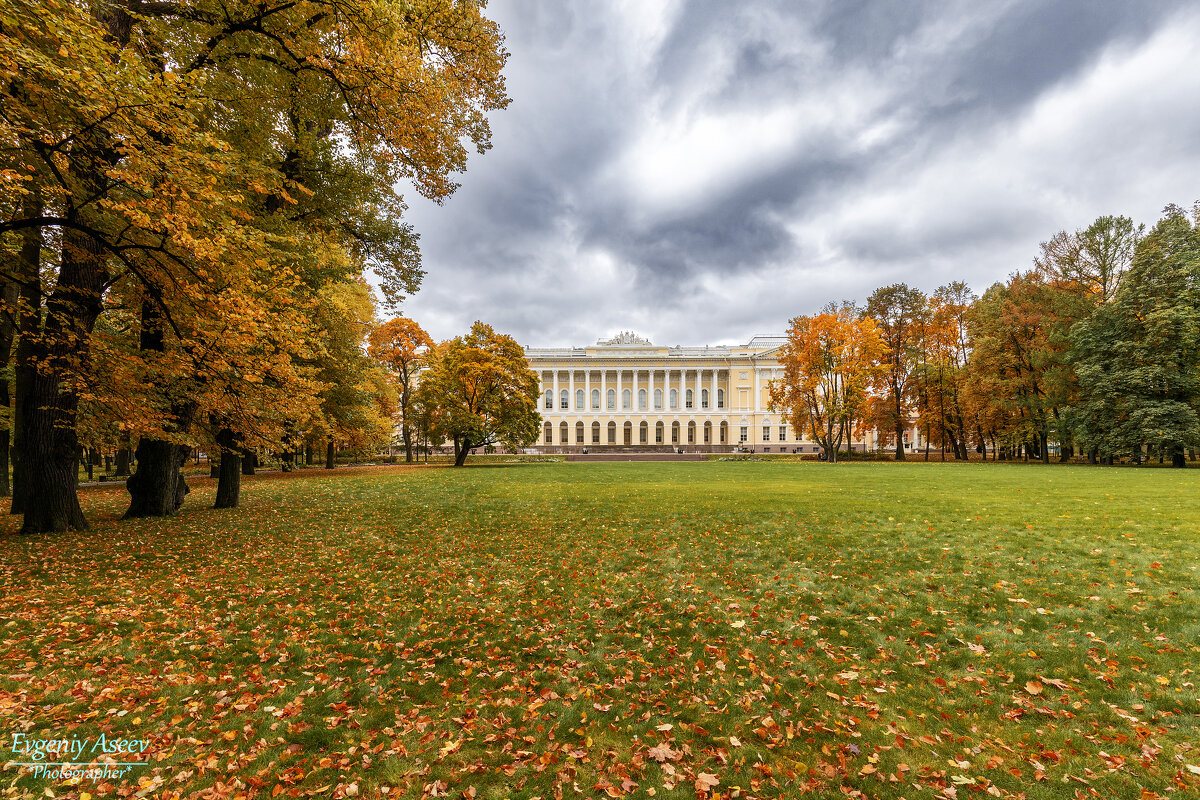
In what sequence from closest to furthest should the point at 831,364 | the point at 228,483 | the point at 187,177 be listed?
the point at 187,177, the point at 228,483, the point at 831,364

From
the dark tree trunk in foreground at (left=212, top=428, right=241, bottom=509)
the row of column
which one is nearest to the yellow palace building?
the row of column

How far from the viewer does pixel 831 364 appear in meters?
33.7

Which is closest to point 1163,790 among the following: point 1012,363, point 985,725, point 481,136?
point 985,725

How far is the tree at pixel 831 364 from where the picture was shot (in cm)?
3256

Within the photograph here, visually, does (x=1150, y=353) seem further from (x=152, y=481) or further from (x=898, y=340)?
(x=152, y=481)

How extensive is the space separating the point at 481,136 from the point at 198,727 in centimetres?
1038

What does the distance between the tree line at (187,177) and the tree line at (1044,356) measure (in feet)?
105

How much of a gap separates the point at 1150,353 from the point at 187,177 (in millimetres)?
40395

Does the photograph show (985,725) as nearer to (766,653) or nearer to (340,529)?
(766,653)

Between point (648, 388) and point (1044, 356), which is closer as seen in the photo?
point (1044, 356)

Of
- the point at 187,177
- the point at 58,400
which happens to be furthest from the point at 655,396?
the point at 187,177

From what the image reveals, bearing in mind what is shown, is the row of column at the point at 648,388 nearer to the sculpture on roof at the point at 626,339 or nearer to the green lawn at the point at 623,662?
the sculpture on roof at the point at 626,339

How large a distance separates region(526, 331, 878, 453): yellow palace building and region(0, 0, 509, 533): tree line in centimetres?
5872

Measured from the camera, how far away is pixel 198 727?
310 cm
